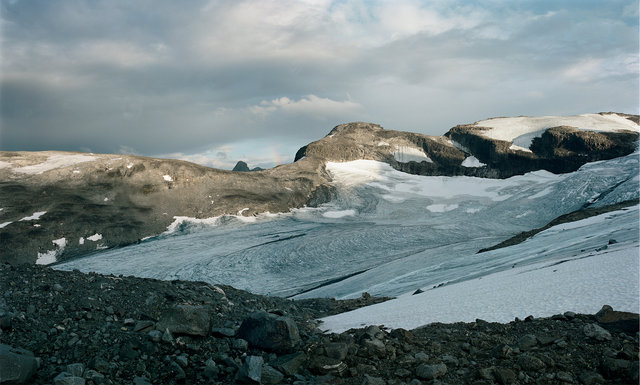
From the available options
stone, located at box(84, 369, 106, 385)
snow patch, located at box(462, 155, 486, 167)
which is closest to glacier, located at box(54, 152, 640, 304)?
snow patch, located at box(462, 155, 486, 167)

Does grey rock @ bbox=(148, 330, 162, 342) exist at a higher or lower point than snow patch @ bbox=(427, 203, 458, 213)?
higher

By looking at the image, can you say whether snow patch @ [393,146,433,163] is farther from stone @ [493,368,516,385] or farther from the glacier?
stone @ [493,368,516,385]

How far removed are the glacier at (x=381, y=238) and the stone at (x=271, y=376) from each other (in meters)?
10.8

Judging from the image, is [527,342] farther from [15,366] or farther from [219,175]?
[219,175]

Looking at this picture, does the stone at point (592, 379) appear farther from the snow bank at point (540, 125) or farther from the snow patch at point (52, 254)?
the snow bank at point (540, 125)

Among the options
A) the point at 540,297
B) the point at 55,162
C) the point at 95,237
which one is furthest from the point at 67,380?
the point at 55,162

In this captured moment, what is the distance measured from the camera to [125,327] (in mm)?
6277

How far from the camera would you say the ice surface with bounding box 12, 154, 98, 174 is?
36625mm

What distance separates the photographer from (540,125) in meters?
61.4

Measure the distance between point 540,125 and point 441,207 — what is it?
30039mm

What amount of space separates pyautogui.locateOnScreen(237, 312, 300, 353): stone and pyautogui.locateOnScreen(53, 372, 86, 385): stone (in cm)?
217

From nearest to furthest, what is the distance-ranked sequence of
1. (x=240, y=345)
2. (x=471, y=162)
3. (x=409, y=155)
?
(x=240, y=345), (x=471, y=162), (x=409, y=155)

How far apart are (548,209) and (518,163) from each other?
2006cm

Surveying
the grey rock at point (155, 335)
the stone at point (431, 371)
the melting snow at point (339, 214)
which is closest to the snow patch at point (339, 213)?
the melting snow at point (339, 214)
